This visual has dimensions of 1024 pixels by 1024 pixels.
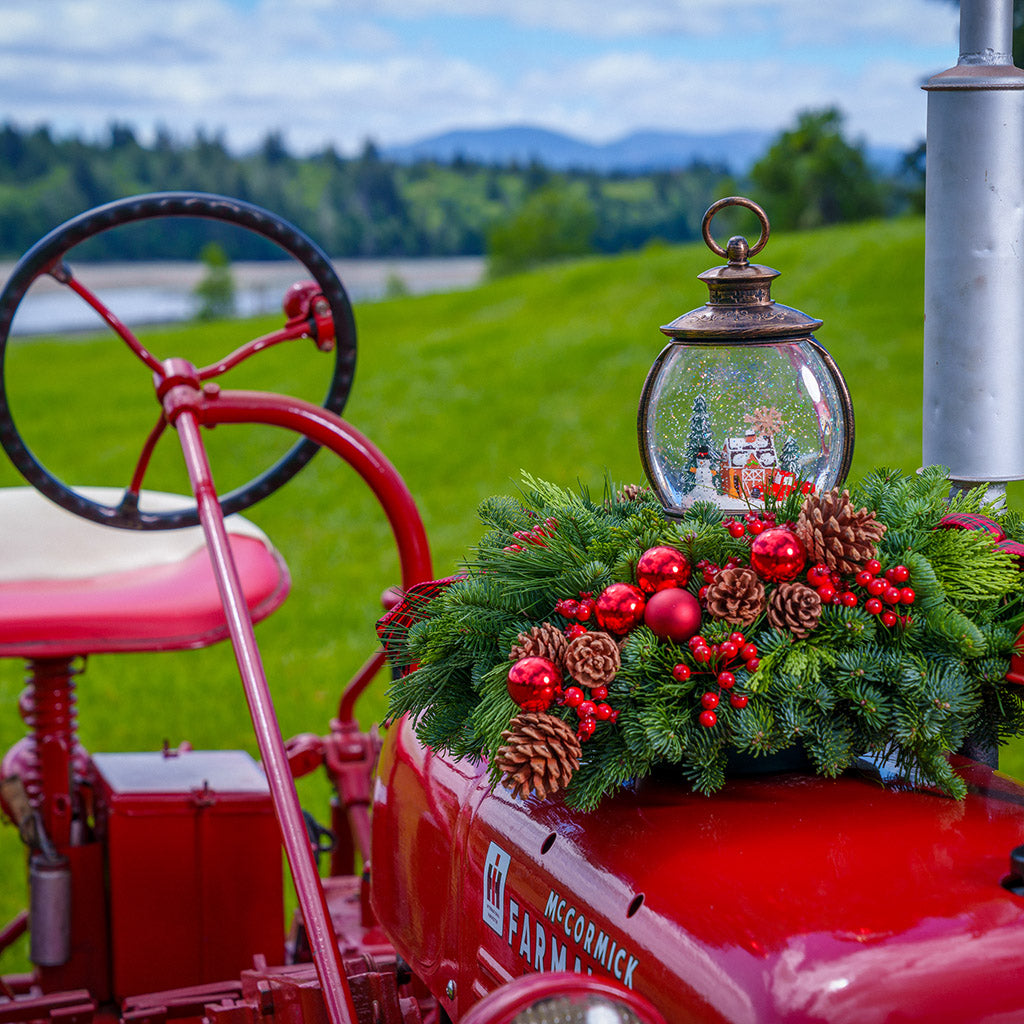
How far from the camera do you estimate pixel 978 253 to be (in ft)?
5.09

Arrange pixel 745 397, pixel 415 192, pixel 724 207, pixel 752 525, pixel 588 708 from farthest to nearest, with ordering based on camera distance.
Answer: pixel 415 192
pixel 745 397
pixel 724 207
pixel 752 525
pixel 588 708

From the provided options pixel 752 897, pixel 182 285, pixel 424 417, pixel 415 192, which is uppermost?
pixel 415 192

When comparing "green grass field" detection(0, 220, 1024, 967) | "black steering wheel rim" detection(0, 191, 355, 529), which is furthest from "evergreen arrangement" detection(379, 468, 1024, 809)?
"green grass field" detection(0, 220, 1024, 967)

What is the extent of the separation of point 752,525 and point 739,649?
0.14 m

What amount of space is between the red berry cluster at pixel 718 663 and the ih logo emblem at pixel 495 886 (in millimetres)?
254

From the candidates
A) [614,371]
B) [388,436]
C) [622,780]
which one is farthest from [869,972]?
[614,371]


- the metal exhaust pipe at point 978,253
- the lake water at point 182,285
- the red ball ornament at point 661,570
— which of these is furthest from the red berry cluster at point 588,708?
the lake water at point 182,285

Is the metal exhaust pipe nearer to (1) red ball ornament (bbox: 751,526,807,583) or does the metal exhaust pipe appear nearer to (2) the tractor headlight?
(1) red ball ornament (bbox: 751,526,807,583)

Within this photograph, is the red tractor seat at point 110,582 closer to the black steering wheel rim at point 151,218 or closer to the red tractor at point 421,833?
the red tractor at point 421,833

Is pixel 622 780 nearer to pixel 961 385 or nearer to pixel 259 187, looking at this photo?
pixel 961 385

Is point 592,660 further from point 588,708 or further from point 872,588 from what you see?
point 872,588

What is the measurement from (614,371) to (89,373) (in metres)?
6.51

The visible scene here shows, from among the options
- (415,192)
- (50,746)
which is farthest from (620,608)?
(415,192)

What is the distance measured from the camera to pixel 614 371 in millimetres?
11312
